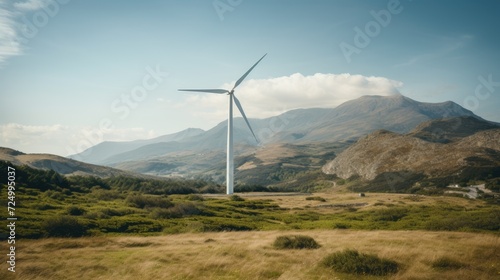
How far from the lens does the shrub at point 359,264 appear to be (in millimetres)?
20219

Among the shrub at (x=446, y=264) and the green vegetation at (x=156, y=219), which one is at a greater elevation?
the shrub at (x=446, y=264)

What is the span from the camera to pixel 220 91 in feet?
332

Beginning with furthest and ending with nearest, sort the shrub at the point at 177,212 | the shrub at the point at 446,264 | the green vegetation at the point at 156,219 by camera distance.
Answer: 1. the shrub at the point at 177,212
2. the green vegetation at the point at 156,219
3. the shrub at the point at 446,264

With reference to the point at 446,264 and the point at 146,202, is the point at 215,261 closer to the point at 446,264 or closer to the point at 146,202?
the point at 446,264

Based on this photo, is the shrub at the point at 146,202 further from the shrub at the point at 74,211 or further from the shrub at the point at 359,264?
the shrub at the point at 359,264

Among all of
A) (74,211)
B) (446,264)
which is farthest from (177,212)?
(446,264)

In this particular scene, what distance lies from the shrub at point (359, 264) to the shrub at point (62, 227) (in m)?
25.4

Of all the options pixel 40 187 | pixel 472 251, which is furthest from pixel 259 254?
pixel 40 187

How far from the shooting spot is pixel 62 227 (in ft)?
109

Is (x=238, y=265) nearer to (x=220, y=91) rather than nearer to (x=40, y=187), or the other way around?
(x=40, y=187)

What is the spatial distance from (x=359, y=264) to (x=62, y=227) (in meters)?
28.7

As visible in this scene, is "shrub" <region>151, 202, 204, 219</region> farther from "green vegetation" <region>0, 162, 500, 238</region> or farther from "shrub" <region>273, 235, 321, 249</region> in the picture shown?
"shrub" <region>273, 235, 321, 249</region>

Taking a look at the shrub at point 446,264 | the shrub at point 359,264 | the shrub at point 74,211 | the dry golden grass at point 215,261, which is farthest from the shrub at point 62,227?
the shrub at point 446,264

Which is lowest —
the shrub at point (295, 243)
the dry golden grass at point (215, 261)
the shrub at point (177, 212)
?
the shrub at point (177, 212)
